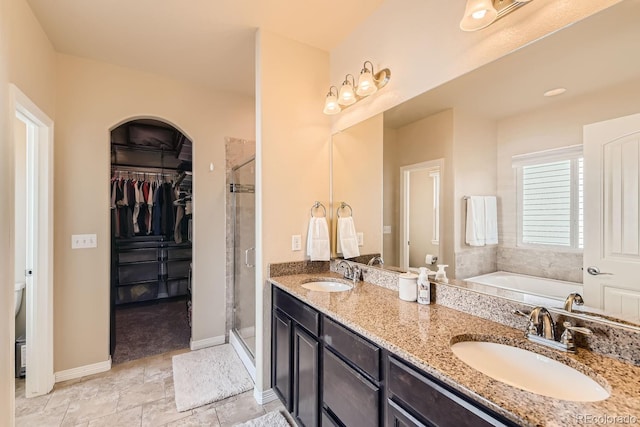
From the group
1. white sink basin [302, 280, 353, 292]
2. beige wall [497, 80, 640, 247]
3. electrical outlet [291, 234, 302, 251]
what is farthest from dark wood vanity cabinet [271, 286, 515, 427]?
beige wall [497, 80, 640, 247]

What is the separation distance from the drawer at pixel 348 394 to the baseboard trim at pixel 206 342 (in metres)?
1.96

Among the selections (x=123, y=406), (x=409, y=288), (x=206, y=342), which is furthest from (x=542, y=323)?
(x=206, y=342)

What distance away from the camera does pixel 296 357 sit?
176cm

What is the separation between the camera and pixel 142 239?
14.6ft

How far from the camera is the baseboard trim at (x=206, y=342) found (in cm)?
294

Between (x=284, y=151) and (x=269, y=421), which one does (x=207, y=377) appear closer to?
(x=269, y=421)

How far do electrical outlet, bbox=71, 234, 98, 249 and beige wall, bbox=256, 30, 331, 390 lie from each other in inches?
61.6

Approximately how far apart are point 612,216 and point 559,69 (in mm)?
611

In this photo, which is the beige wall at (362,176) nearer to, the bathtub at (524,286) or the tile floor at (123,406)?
the bathtub at (524,286)

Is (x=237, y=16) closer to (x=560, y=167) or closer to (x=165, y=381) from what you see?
(x=560, y=167)

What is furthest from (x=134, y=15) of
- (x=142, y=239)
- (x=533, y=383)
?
(x=142, y=239)

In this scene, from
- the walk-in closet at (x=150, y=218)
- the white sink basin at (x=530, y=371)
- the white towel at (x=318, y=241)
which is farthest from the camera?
the walk-in closet at (x=150, y=218)

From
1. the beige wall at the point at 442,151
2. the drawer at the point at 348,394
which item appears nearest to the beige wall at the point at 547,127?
the beige wall at the point at 442,151

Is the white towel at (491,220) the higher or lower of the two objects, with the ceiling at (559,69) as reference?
lower
